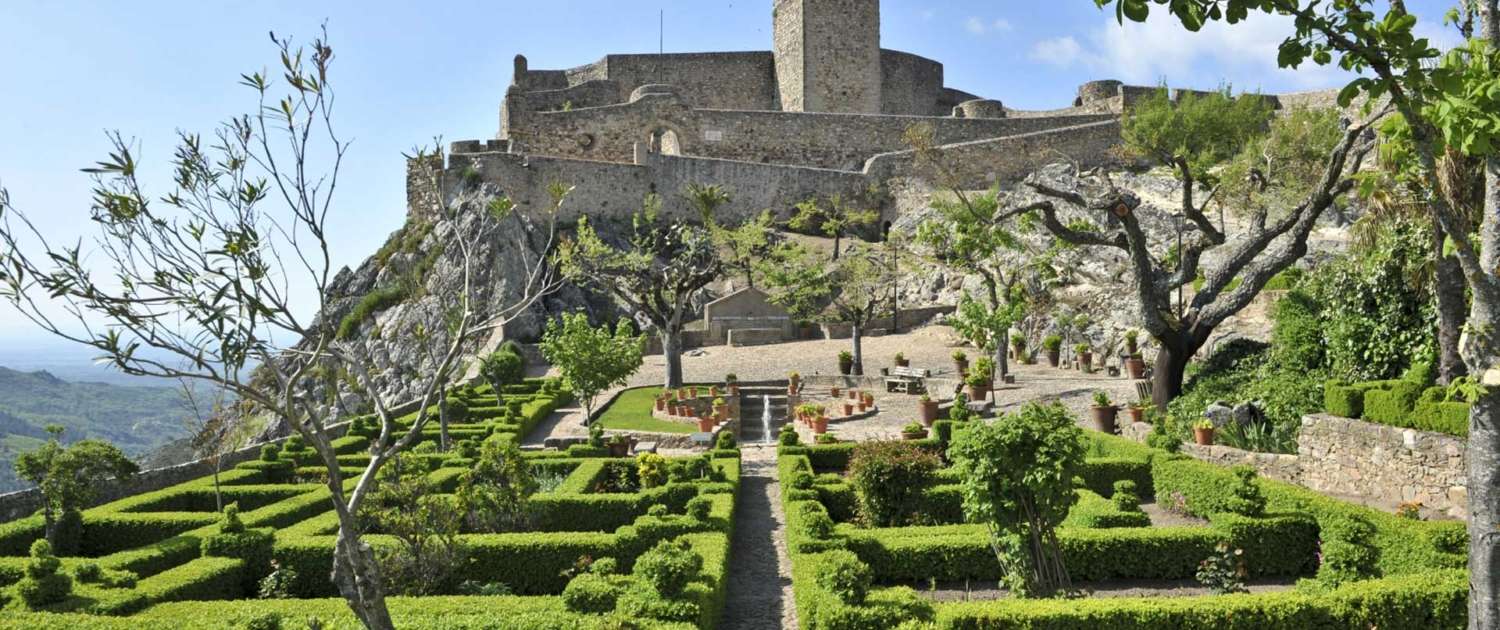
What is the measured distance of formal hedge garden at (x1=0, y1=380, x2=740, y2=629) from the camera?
7766 millimetres

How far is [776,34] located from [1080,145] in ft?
46.4

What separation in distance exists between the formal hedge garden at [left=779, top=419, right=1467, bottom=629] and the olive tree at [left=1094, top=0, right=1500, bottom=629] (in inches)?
94.8

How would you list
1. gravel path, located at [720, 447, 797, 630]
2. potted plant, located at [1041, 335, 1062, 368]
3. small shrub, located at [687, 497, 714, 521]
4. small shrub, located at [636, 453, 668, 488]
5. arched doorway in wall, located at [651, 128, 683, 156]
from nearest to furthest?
gravel path, located at [720, 447, 797, 630], small shrub, located at [687, 497, 714, 521], small shrub, located at [636, 453, 668, 488], potted plant, located at [1041, 335, 1062, 368], arched doorway in wall, located at [651, 128, 683, 156]

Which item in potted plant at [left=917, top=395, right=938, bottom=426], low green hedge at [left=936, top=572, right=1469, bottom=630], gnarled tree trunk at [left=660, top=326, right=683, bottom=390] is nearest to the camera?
low green hedge at [left=936, top=572, right=1469, bottom=630]

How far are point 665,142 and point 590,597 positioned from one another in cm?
3676

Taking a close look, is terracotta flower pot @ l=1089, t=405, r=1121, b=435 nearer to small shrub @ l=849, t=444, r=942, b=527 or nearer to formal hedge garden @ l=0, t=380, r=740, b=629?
small shrub @ l=849, t=444, r=942, b=527

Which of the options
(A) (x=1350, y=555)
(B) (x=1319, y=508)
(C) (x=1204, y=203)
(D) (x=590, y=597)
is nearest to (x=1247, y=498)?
(B) (x=1319, y=508)

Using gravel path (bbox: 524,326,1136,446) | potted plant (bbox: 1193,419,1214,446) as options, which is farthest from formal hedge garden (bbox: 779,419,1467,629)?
gravel path (bbox: 524,326,1136,446)

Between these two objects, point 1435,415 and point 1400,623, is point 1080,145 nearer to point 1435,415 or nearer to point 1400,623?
point 1435,415

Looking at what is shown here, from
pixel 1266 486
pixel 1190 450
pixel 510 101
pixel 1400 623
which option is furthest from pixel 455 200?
pixel 1400 623

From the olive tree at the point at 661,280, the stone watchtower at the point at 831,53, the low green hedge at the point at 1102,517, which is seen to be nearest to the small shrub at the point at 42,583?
the low green hedge at the point at 1102,517

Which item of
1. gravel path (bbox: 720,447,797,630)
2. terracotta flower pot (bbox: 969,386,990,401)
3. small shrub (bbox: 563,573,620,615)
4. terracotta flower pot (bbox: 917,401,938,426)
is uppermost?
terracotta flower pot (bbox: 969,386,990,401)

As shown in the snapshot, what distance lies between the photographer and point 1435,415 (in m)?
11.0

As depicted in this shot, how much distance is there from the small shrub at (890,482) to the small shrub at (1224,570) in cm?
315
